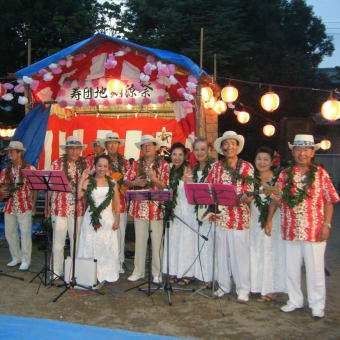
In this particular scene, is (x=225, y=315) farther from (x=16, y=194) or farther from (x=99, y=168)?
(x=16, y=194)

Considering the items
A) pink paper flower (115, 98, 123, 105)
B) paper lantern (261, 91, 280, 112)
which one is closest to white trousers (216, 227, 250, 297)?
pink paper flower (115, 98, 123, 105)

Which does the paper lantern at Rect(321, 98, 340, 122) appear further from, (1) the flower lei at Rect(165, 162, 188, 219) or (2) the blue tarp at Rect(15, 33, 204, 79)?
(1) the flower lei at Rect(165, 162, 188, 219)

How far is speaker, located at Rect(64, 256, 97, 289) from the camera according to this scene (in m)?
4.92

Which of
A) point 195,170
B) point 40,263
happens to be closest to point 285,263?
point 195,170

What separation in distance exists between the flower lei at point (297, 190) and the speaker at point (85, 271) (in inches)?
99.0

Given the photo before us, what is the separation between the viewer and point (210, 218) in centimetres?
486

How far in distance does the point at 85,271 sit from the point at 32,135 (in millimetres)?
4213

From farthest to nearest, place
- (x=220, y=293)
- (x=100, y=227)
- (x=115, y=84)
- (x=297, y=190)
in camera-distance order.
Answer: (x=115, y=84) → (x=100, y=227) → (x=220, y=293) → (x=297, y=190)

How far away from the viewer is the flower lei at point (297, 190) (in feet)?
13.8

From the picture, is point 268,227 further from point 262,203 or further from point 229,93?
point 229,93

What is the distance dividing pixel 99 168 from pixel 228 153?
5.61ft

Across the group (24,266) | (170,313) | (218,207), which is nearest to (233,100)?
(218,207)

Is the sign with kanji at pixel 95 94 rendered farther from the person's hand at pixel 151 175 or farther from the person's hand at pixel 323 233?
the person's hand at pixel 323 233

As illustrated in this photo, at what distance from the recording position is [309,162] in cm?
436
